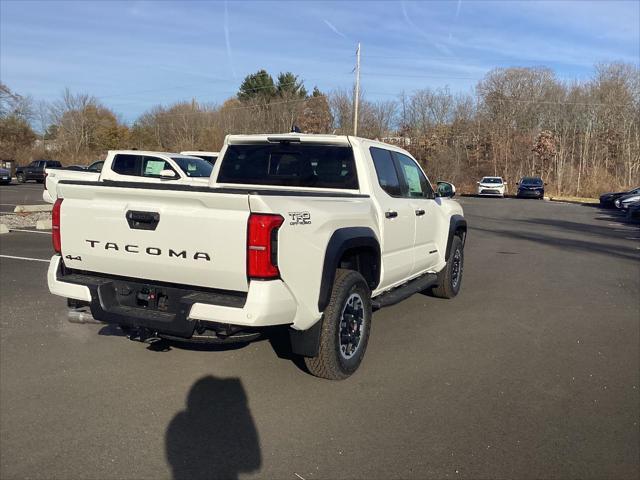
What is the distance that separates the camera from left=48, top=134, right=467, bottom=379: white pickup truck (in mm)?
3512

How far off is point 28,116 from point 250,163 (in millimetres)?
59742

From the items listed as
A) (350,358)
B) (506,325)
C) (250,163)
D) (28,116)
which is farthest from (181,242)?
(28,116)

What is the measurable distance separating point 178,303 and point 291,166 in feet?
7.26

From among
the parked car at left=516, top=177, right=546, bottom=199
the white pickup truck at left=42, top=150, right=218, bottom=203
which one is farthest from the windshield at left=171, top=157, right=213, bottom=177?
the parked car at left=516, top=177, right=546, bottom=199

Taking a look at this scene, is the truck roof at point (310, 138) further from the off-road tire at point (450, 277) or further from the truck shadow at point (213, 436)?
the truck shadow at point (213, 436)

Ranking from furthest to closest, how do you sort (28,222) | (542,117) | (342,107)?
(542,117) → (342,107) → (28,222)

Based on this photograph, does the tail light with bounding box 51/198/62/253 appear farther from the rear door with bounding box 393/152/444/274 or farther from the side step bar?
the rear door with bounding box 393/152/444/274

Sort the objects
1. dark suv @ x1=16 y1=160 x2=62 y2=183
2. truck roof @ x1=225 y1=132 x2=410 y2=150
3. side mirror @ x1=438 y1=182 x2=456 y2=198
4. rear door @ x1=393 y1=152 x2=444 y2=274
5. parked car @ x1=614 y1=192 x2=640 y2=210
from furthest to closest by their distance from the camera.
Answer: dark suv @ x1=16 y1=160 x2=62 y2=183 < parked car @ x1=614 y1=192 x2=640 y2=210 < side mirror @ x1=438 y1=182 x2=456 y2=198 < rear door @ x1=393 y1=152 x2=444 y2=274 < truck roof @ x1=225 y1=132 x2=410 y2=150

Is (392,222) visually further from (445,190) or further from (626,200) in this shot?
(626,200)

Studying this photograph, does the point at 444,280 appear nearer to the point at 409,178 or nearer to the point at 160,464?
the point at 409,178

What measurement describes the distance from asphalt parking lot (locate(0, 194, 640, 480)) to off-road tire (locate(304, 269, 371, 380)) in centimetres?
14

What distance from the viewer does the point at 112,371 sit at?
4.59 meters

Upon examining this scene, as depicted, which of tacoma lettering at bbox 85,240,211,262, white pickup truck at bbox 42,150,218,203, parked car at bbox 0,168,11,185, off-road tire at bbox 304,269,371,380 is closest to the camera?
tacoma lettering at bbox 85,240,211,262

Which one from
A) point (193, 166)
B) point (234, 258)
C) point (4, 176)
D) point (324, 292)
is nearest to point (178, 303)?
point (234, 258)
